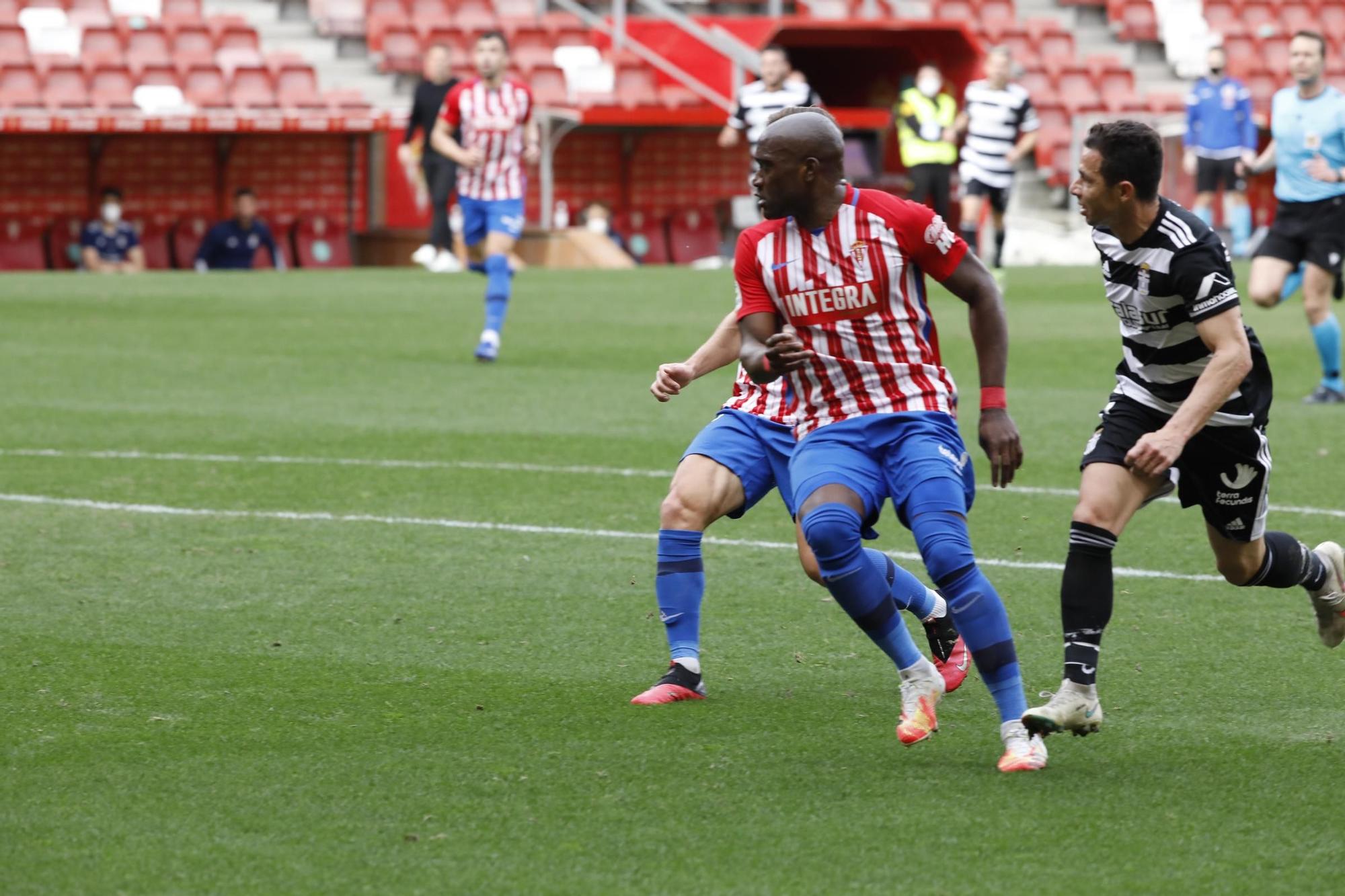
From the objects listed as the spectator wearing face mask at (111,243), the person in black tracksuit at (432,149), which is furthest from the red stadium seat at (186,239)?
the person in black tracksuit at (432,149)

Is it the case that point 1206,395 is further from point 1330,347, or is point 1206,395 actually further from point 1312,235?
point 1330,347

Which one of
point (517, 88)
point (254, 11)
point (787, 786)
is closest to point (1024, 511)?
point (787, 786)

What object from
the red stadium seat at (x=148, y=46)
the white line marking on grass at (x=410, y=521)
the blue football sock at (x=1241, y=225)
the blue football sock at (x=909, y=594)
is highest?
the blue football sock at (x=909, y=594)

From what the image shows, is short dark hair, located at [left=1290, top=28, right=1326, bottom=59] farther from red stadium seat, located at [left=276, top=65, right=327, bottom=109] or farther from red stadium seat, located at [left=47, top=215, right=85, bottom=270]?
red stadium seat, located at [left=47, top=215, right=85, bottom=270]

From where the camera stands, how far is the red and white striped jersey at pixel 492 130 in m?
14.2

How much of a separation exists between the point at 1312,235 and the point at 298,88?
15.4m

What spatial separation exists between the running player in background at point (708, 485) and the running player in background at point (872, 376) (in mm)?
302

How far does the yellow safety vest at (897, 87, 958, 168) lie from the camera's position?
833 inches

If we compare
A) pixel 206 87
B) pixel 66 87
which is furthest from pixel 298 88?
pixel 66 87

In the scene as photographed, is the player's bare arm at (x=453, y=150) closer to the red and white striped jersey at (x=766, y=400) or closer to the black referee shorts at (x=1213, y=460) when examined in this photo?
the red and white striped jersey at (x=766, y=400)

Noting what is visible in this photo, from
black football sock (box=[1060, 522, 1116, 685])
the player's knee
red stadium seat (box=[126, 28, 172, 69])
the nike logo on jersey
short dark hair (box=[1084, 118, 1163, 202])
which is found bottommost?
red stadium seat (box=[126, 28, 172, 69])

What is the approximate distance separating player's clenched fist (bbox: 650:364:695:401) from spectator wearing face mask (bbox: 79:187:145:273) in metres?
18.3

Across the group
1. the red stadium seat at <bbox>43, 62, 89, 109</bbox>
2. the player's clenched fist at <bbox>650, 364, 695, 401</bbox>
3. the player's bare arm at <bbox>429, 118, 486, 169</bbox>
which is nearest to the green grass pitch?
the player's clenched fist at <bbox>650, 364, 695, 401</bbox>

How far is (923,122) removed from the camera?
69.6 ft
